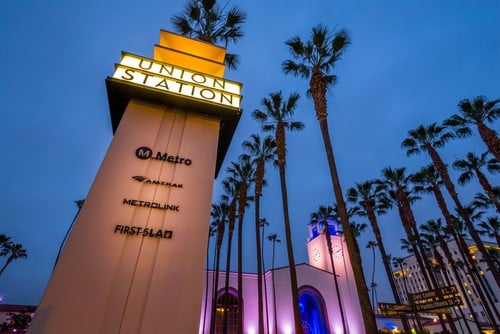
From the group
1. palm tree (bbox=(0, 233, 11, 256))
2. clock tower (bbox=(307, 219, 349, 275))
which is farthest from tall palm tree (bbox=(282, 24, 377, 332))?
palm tree (bbox=(0, 233, 11, 256))

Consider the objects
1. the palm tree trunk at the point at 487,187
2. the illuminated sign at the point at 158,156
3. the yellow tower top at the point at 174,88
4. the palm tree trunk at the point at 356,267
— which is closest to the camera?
the illuminated sign at the point at 158,156

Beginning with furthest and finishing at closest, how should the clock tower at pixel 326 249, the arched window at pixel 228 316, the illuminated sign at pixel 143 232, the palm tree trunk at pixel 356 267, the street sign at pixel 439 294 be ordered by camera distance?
the clock tower at pixel 326 249, the arched window at pixel 228 316, the street sign at pixel 439 294, the palm tree trunk at pixel 356 267, the illuminated sign at pixel 143 232

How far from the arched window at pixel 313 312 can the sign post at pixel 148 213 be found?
27563mm

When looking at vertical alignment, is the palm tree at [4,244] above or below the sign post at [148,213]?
above

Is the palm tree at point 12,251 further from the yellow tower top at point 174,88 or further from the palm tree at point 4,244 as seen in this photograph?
the yellow tower top at point 174,88

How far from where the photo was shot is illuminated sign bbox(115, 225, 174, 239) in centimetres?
450

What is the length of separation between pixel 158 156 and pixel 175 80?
2267mm

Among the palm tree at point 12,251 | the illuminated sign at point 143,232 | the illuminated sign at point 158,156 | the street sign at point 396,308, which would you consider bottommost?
the street sign at point 396,308

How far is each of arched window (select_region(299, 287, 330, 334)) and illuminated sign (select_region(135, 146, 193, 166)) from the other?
1097 inches

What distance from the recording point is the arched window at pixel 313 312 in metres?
27.3

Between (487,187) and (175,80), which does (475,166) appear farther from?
(175,80)

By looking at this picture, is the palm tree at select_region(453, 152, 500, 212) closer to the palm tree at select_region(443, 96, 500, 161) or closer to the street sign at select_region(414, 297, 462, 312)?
the palm tree at select_region(443, 96, 500, 161)

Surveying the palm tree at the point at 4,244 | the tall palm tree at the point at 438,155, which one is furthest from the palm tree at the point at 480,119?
the palm tree at the point at 4,244

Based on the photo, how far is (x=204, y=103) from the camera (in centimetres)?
623
